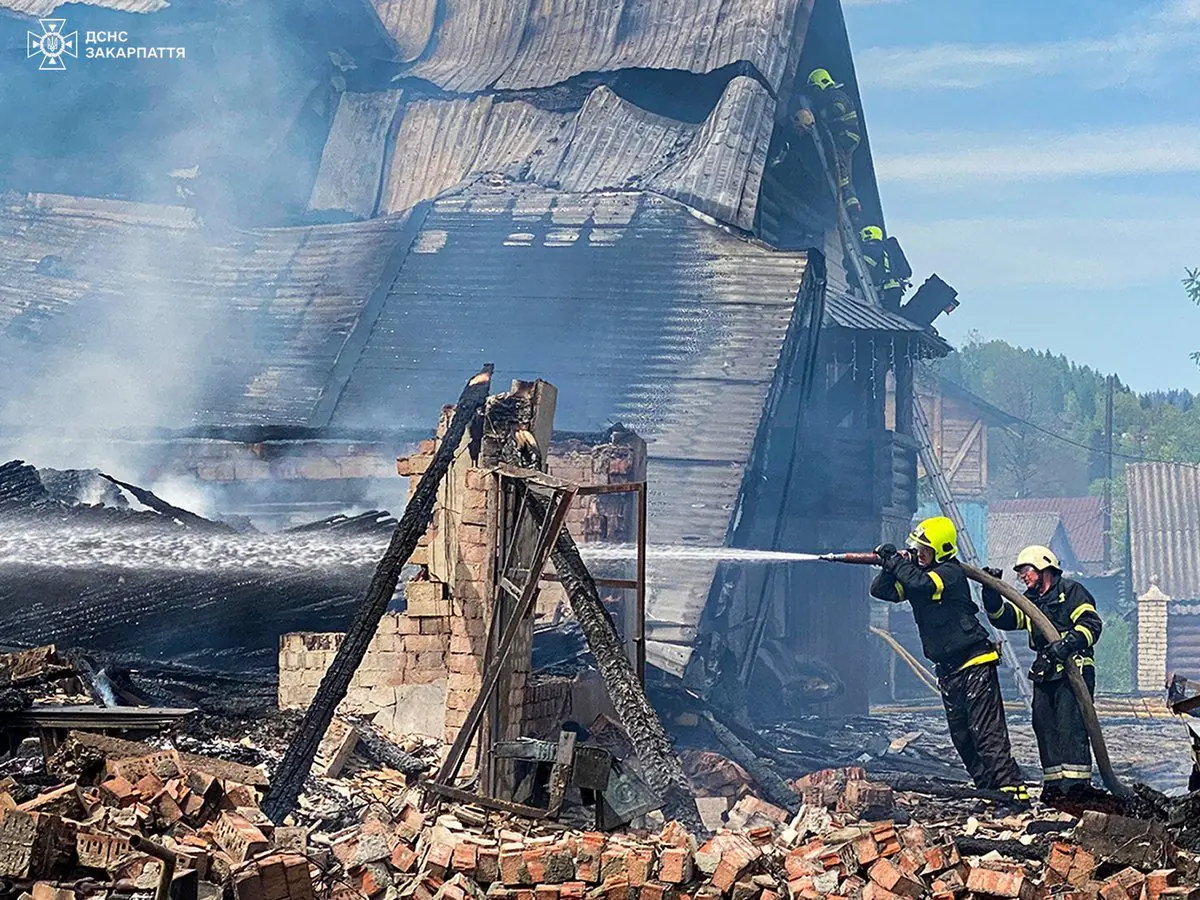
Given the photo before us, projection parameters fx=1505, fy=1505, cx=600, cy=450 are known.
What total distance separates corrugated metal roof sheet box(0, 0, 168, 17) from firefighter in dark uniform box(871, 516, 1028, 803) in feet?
55.4

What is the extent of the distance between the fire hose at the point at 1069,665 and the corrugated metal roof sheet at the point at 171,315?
9.01 meters

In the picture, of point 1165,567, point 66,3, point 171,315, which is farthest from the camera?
point 1165,567

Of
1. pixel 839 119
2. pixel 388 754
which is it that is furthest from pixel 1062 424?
pixel 388 754

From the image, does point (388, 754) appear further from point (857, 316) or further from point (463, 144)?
point (463, 144)

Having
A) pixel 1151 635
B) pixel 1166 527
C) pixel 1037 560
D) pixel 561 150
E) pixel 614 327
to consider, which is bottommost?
pixel 1151 635

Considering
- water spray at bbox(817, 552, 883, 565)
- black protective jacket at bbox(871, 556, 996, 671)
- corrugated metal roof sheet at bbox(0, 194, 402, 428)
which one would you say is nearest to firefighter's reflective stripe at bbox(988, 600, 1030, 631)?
black protective jacket at bbox(871, 556, 996, 671)

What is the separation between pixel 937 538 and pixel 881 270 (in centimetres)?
1523

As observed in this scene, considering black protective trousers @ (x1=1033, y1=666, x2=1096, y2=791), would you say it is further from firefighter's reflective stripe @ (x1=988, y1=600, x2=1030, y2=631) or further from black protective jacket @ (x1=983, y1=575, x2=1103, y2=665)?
firefighter's reflective stripe @ (x1=988, y1=600, x2=1030, y2=631)

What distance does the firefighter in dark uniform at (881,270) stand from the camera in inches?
983

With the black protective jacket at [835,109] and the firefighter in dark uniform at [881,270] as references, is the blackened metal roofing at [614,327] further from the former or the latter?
the firefighter in dark uniform at [881,270]

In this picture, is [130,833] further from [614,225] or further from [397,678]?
[614,225]

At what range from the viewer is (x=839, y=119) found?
75.6 ft

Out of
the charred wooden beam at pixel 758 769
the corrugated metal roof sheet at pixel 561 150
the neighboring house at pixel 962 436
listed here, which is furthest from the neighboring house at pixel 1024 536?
the charred wooden beam at pixel 758 769

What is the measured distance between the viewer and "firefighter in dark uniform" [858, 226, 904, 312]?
24969mm
